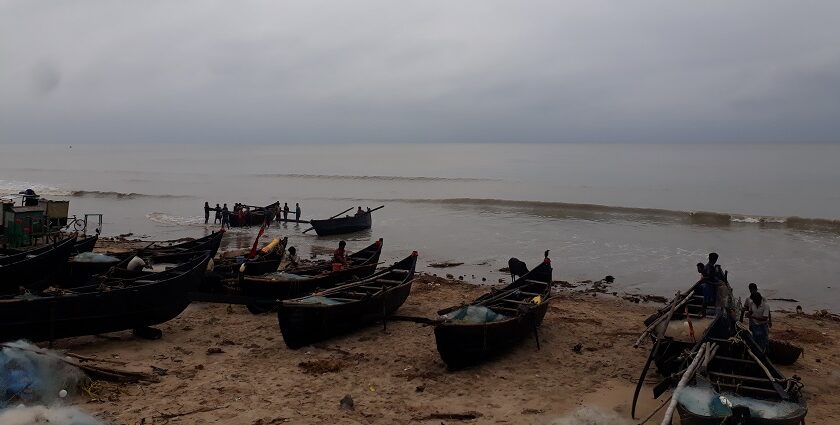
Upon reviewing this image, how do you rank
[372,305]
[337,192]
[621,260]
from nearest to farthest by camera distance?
[372,305], [621,260], [337,192]

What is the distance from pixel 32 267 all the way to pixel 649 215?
36.5 metres

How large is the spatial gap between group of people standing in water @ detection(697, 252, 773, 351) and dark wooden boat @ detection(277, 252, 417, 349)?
599 cm

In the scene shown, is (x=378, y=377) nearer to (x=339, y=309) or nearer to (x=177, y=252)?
(x=339, y=309)

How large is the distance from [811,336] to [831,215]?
3400 centimetres

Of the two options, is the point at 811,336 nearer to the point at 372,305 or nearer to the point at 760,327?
the point at 760,327

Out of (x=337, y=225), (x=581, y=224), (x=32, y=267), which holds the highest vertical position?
(x=581, y=224)

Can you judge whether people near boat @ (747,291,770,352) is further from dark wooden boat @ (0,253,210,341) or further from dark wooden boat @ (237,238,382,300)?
dark wooden boat @ (0,253,210,341)

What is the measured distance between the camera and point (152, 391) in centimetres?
868

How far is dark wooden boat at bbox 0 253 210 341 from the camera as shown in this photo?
934cm

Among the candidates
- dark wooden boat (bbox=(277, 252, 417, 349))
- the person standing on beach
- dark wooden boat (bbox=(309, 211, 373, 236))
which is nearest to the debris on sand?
dark wooden boat (bbox=(277, 252, 417, 349))

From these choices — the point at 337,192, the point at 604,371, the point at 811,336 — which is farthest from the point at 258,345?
the point at 337,192

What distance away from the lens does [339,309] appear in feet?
36.3

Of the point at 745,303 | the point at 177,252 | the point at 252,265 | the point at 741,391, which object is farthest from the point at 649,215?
the point at 741,391

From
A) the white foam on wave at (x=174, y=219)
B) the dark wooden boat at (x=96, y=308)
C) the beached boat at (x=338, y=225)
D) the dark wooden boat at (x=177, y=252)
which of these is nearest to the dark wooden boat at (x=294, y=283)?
the dark wooden boat at (x=96, y=308)
